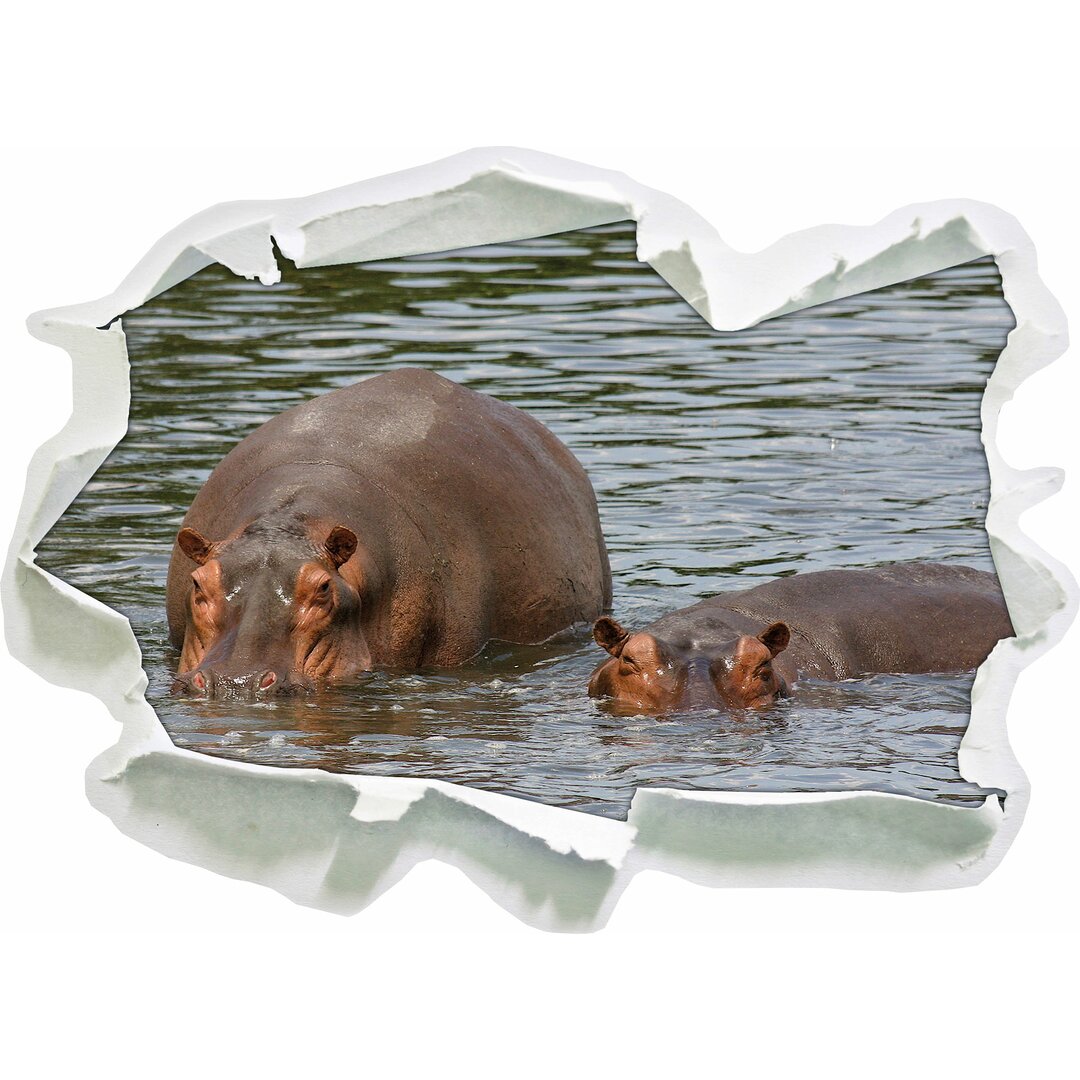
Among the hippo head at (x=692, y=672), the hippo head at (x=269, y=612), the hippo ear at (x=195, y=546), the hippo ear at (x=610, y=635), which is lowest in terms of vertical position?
the hippo head at (x=692, y=672)

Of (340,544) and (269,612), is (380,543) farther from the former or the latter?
(269,612)

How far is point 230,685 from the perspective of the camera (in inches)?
303

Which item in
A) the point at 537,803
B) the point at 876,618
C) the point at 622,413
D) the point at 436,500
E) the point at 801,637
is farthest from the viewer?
the point at 622,413

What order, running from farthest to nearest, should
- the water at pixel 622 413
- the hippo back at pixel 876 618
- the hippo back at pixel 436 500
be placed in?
1. the water at pixel 622 413
2. the hippo back at pixel 436 500
3. the hippo back at pixel 876 618

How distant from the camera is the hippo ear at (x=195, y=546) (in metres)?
8.14

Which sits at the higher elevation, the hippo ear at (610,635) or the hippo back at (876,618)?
the hippo ear at (610,635)

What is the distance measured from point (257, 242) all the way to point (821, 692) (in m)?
2.68

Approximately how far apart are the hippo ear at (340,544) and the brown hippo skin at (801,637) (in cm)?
98

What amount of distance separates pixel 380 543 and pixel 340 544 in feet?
1.24

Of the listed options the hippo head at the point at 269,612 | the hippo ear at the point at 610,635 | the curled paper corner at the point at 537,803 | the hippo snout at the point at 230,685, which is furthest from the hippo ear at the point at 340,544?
the curled paper corner at the point at 537,803

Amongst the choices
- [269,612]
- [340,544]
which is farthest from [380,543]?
[269,612]

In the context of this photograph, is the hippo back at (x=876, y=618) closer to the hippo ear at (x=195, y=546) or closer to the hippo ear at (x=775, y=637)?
the hippo ear at (x=775, y=637)

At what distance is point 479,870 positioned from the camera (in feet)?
19.6

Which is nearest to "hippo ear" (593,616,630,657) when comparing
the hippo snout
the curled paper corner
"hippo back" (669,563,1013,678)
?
"hippo back" (669,563,1013,678)
